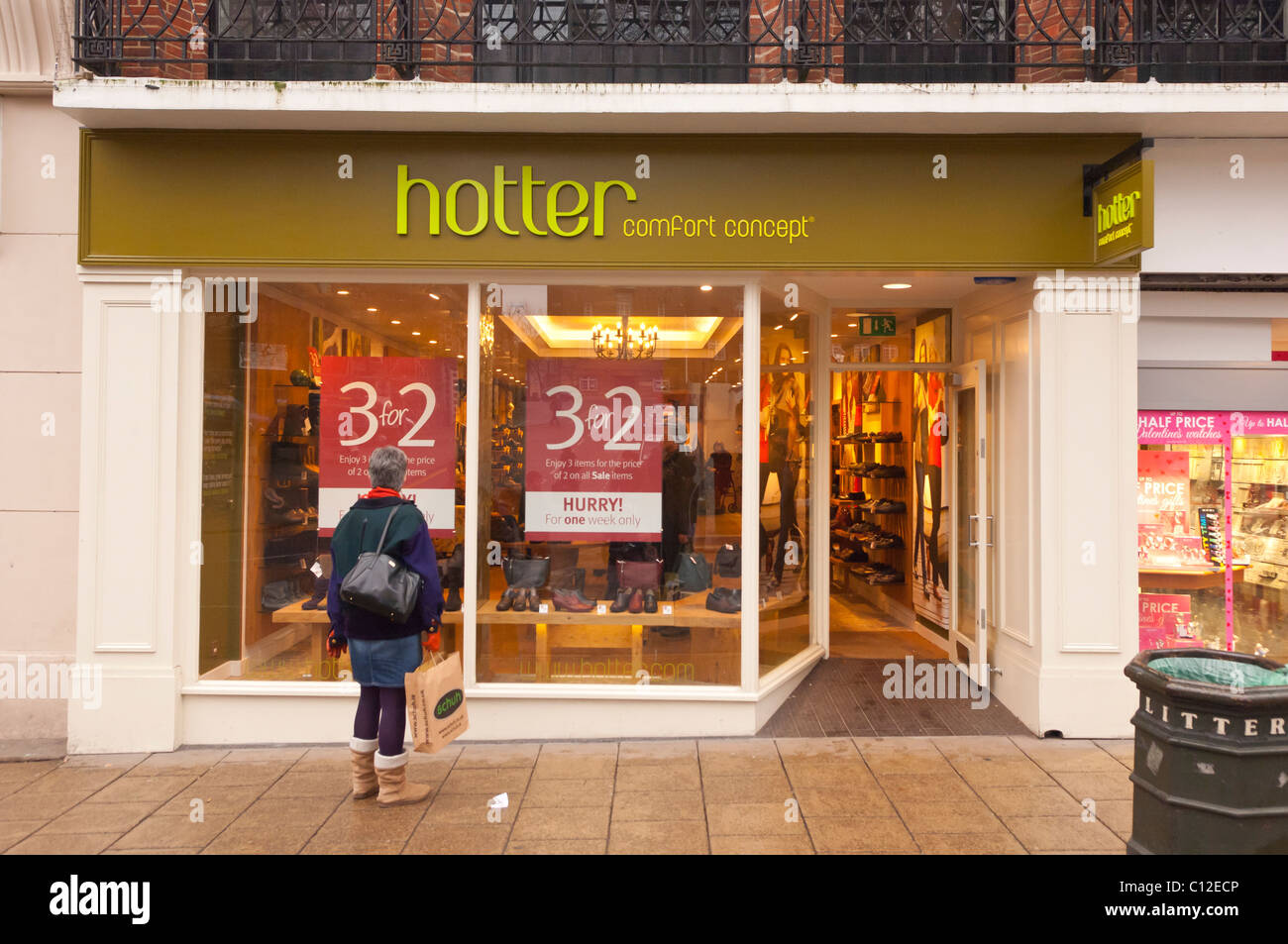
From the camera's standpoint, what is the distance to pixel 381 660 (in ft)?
15.8

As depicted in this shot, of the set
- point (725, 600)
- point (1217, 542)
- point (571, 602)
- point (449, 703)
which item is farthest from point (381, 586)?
point (1217, 542)

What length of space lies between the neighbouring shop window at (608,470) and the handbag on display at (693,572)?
0.01m

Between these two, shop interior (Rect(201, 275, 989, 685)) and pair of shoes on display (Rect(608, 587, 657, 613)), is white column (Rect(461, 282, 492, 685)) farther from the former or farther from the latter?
pair of shoes on display (Rect(608, 587, 657, 613))

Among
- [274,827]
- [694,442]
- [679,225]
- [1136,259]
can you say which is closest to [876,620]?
[694,442]

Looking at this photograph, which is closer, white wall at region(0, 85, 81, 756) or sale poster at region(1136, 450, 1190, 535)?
white wall at region(0, 85, 81, 756)

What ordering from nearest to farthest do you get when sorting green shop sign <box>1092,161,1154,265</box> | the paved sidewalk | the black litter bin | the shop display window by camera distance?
1. the black litter bin
2. the paved sidewalk
3. green shop sign <box>1092,161,1154,265</box>
4. the shop display window

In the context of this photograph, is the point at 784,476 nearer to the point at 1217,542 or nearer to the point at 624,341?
the point at 624,341

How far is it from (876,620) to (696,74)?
602 centimetres

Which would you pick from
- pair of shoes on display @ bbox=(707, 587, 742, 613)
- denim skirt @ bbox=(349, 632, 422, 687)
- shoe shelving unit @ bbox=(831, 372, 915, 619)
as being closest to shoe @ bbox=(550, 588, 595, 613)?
pair of shoes on display @ bbox=(707, 587, 742, 613)

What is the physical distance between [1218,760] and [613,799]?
316cm

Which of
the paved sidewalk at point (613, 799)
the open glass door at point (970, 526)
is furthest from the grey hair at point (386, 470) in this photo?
the open glass door at point (970, 526)

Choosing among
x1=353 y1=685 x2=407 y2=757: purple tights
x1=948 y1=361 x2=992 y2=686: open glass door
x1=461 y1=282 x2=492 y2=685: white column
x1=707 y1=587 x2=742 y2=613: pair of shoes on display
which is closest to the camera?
x1=353 y1=685 x2=407 y2=757: purple tights

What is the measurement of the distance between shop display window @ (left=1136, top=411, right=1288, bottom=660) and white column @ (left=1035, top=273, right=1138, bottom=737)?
2.31ft

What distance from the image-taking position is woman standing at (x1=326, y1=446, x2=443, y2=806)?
4.80 meters
